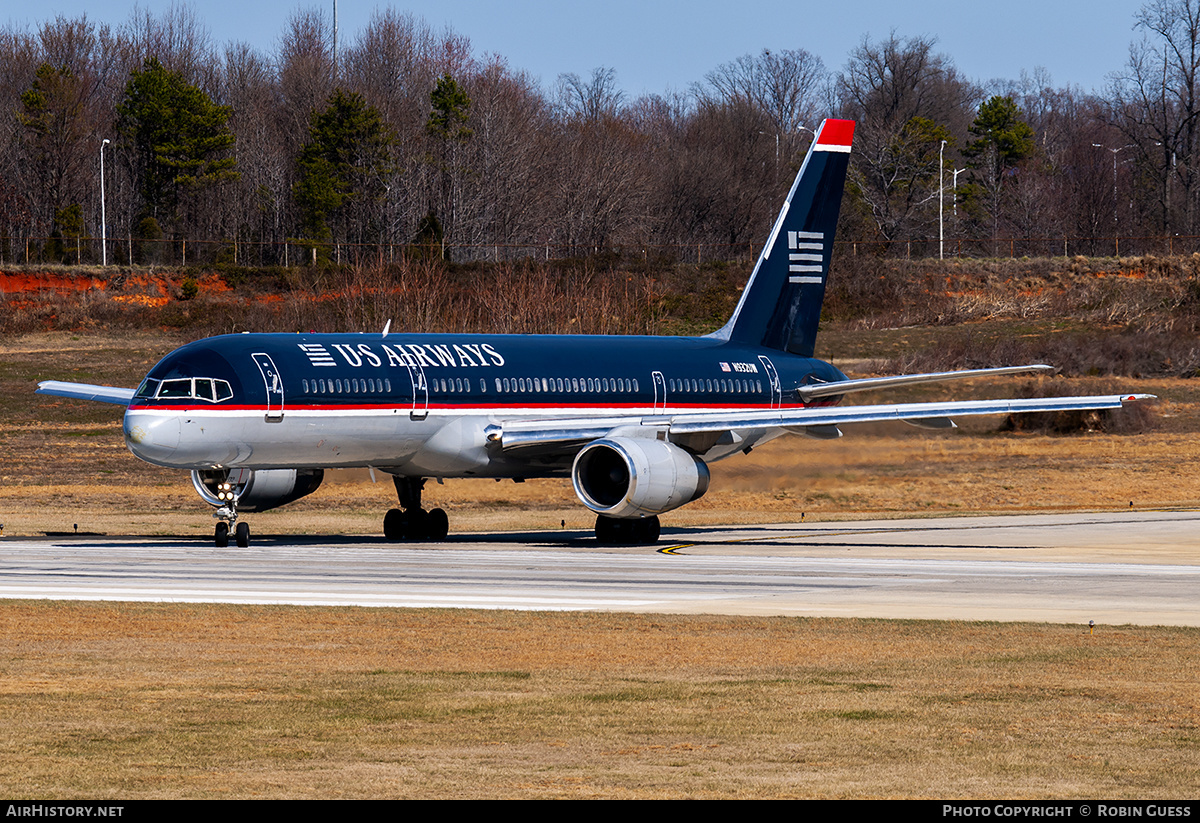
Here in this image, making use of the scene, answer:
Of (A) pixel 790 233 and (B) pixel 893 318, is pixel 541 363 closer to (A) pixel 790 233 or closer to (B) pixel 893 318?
(A) pixel 790 233

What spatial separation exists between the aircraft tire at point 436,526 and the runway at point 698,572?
0.94 metres

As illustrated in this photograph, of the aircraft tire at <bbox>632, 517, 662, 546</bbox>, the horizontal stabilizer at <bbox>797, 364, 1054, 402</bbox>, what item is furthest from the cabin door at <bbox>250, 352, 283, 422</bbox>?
the horizontal stabilizer at <bbox>797, 364, 1054, 402</bbox>

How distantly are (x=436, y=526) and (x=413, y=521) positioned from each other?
566 mm

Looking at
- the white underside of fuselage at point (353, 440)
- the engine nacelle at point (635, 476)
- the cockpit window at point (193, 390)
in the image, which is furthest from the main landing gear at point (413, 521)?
the cockpit window at point (193, 390)

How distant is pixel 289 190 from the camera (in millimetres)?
139250

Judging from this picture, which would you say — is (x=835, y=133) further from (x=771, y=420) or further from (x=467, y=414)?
(x=467, y=414)

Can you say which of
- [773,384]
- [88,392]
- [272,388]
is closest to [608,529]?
[272,388]

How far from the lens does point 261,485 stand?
36438 mm

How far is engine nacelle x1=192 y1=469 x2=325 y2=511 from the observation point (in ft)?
118

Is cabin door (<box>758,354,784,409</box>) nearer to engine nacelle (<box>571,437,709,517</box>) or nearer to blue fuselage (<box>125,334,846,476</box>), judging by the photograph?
blue fuselage (<box>125,334,846,476</box>)

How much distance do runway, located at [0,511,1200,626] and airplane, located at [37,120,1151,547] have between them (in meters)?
1.55

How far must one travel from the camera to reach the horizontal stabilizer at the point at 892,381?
35469 millimetres

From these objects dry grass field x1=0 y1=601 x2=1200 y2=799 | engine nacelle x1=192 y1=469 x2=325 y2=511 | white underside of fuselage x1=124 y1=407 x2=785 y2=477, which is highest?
white underside of fuselage x1=124 y1=407 x2=785 y2=477

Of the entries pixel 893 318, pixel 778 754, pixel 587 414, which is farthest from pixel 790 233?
pixel 893 318
